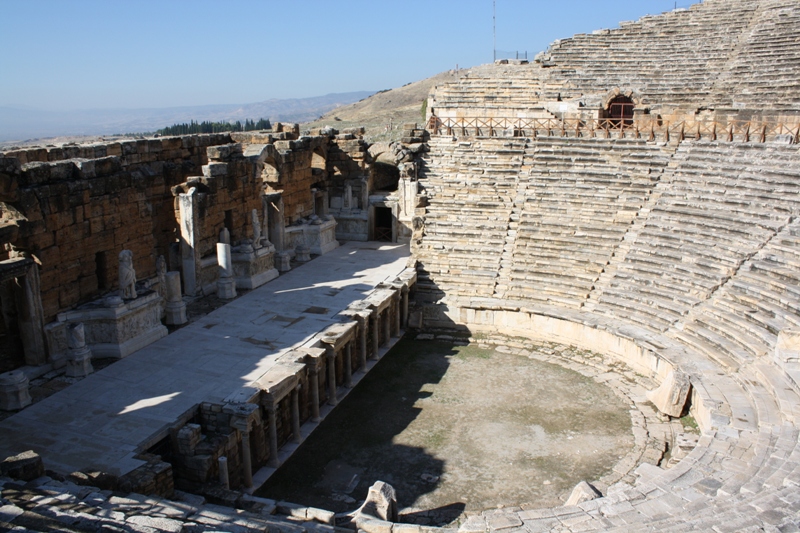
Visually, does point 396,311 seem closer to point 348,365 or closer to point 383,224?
point 348,365

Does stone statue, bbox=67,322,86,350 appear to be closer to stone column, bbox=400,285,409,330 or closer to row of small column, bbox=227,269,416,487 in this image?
row of small column, bbox=227,269,416,487

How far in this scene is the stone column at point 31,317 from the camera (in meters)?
11.5

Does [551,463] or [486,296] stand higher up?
[486,296]

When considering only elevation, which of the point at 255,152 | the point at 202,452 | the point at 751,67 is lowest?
the point at 202,452

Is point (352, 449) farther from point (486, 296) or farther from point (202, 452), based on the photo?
point (486, 296)

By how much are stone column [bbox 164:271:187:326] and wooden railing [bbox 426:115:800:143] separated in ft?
37.5

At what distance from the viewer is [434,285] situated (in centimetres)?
1780

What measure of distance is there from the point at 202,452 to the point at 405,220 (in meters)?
13.2

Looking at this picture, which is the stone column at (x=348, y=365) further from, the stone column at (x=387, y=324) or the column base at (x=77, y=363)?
the column base at (x=77, y=363)

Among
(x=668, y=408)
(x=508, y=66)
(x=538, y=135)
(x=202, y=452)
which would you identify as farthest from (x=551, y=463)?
(x=508, y=66)

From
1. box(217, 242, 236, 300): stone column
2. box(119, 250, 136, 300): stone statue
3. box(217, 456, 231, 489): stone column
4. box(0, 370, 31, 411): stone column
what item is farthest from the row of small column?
box(0, 370, 31, 411): stone column

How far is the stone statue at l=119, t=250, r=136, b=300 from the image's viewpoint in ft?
42.0

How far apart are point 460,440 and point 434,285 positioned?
6.35 meters

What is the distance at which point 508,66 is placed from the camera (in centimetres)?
2653
